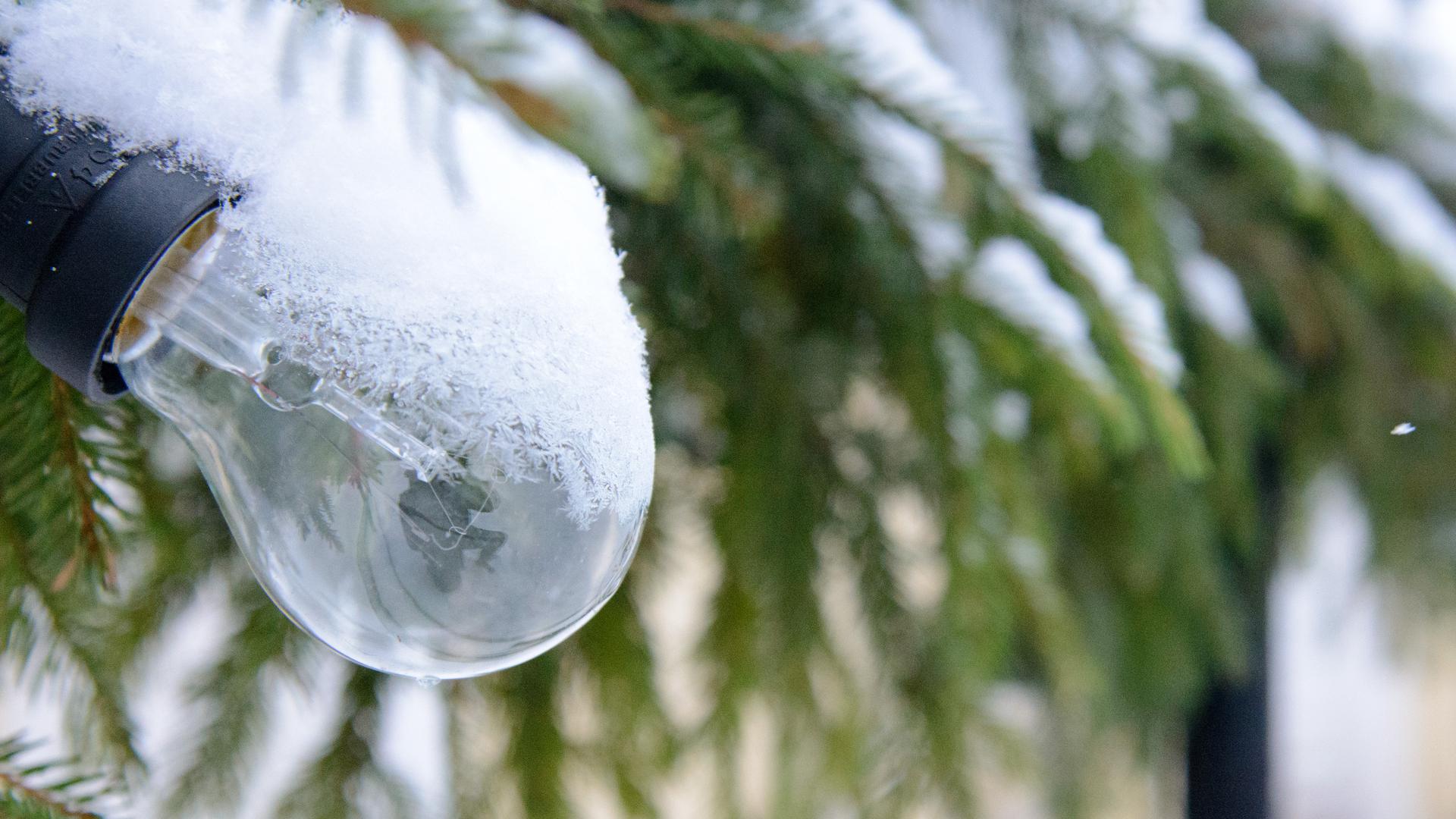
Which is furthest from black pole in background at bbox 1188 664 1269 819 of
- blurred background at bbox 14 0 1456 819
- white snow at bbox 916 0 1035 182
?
white snow at bbox 916 0 1035 182

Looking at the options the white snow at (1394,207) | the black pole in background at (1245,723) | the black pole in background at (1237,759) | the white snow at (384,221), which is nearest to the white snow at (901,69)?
the white snow at (384,221)

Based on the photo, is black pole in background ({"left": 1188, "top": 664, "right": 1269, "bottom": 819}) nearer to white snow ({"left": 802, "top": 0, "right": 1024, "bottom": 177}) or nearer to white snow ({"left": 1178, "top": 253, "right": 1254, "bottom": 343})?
white snow ({"left": 1178, "top": 253, "right": 1254, "bottom": 343})

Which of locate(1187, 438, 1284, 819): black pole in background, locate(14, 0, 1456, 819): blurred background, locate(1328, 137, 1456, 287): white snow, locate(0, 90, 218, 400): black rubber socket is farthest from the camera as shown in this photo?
locate(1187, 438, 1284, 819): black pole in background

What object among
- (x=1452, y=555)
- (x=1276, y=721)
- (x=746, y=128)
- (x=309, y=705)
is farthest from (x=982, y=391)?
(x=1276, y=721)

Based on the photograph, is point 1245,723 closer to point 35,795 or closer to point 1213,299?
point 1213,299

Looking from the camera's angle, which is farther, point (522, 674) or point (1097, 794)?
point (1097, 794)

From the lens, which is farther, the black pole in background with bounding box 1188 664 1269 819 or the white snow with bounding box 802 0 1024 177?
the black pole in background with bounding box 1188 664 1269 819

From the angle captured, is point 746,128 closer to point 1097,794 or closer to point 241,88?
point 241,88
